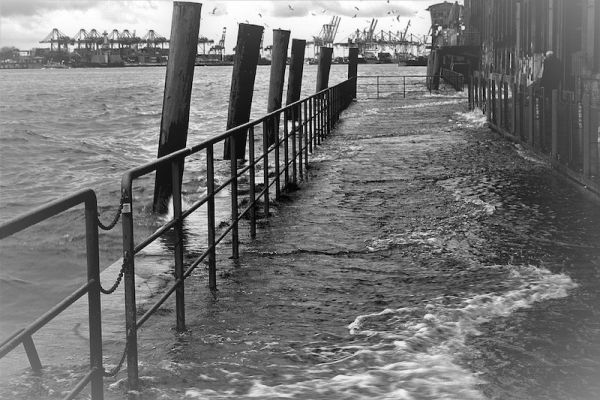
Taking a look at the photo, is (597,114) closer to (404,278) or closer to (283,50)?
(404,278)

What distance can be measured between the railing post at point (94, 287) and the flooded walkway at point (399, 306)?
0.56m

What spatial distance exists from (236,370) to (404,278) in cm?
229

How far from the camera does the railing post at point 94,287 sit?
11.0ft

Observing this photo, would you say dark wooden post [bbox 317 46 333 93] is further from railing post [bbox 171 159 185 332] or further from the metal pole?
railing post [bbox 171 159 185 332]

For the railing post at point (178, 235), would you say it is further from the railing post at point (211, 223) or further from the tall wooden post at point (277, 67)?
Answer: the tall wooden post at point (277, 67)

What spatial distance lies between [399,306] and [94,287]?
2666 mm

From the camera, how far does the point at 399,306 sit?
5539 millimetres

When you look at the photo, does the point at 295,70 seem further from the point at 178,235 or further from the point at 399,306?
the point at 178,235

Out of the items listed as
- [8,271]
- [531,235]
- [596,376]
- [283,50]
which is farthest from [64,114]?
[596,376]

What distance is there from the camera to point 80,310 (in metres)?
5.91

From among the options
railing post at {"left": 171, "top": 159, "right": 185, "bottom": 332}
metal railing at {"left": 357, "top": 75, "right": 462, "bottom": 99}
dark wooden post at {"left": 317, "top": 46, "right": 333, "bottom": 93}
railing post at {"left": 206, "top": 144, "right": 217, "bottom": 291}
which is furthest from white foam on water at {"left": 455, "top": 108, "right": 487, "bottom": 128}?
railing post at {"left": 171, "top": 159, "right": 185, "bottom": 332}

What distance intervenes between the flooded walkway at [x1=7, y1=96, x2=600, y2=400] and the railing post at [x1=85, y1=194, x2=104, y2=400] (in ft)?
1.84

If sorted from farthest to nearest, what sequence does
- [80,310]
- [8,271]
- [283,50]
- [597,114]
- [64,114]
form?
1. [64,114]
2. [283,50]
3. [597,114]
4. [8,271]
5. [80,310]

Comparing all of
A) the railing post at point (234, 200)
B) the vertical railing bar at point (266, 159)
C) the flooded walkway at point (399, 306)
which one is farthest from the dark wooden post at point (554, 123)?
the railing post at point (234, 200)
